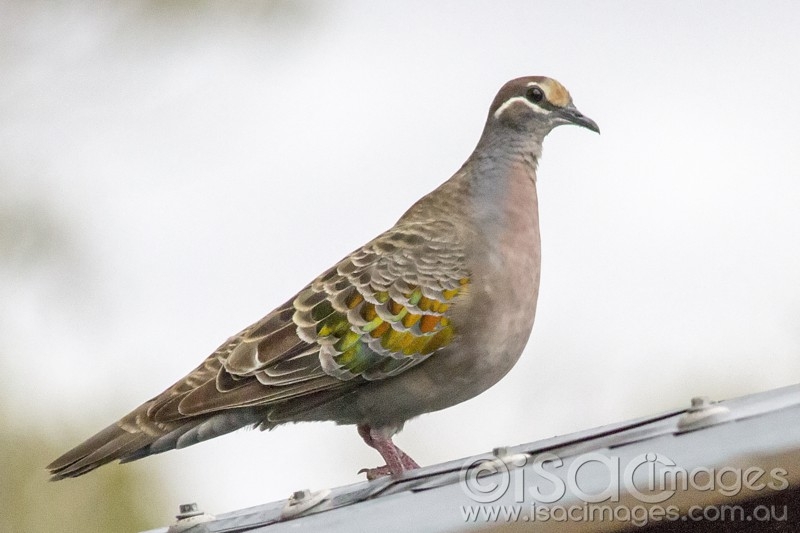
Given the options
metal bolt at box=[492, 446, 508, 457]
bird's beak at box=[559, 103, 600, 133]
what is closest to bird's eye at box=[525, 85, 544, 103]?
bird's beak at box=[559, 103, 600, 133]

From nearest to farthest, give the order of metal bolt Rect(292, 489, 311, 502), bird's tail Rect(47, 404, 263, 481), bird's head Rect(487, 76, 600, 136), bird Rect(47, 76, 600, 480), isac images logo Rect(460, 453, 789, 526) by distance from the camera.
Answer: isac images logo Rect(460, 453, 789, 526) < metal bolt Rect(292, 489, 311, 502) < bird's tail Rect(47, 404, 263, 481) < bird Rect(47, 76, 600, 480) < bird's head Rect(487, 76, 600, 136)

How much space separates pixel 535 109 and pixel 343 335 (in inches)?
48.7

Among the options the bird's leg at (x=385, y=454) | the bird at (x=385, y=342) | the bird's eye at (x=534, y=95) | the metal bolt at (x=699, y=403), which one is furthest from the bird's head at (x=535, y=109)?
the metal bolt at (x=699, y=403)

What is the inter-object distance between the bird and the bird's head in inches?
13.9

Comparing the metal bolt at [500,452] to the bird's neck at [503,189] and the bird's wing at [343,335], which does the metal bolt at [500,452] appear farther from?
the bird's neck at [503,189]

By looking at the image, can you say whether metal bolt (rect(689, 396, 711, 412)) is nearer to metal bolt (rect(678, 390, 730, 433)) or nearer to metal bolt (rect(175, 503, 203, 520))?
metal bolt (rect(678, 390, 730, 433))

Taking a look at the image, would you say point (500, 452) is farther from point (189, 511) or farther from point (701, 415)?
point (189, 511)

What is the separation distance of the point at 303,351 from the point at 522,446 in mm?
1789

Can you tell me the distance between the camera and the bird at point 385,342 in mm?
4555

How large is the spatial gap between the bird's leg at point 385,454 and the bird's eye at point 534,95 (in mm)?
1426

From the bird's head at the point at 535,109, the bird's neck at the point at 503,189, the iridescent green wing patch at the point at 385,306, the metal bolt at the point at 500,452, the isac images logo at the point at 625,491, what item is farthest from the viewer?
the bird's head at the point at 535,109

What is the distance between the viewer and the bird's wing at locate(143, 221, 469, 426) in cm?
456

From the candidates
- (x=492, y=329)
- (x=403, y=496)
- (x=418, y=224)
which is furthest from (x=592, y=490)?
(x=418, y=224)

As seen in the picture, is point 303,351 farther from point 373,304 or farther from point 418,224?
point 418,224
